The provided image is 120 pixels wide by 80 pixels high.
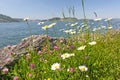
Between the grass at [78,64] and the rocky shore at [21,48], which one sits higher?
the grass at [78,64]

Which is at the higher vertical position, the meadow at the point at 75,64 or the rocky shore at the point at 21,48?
the meadow at the point at 75,64

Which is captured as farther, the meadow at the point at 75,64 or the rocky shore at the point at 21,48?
the rocky shore at the point at 21,48

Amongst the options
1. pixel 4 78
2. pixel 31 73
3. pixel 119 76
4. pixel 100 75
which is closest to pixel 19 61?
pixel 4 78

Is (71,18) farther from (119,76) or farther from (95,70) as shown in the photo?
(119,76)

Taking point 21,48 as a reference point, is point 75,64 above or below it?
above

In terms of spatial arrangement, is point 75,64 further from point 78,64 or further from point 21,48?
point 21,48

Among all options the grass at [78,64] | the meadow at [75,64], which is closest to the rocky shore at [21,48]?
the meadow at [75,64]

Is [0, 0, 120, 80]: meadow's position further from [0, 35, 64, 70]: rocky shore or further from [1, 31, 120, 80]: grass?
[0, 35, 64, 70]: rocky shore

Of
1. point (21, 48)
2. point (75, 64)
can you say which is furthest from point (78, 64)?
point (21, 48)

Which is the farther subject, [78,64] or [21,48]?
[21,48]

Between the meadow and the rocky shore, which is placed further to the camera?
the rocky shore

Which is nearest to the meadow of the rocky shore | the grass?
the grass

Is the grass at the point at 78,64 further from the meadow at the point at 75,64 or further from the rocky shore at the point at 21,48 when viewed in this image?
the rocky shore at the point at 21,48

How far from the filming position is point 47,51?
8.48 metres
